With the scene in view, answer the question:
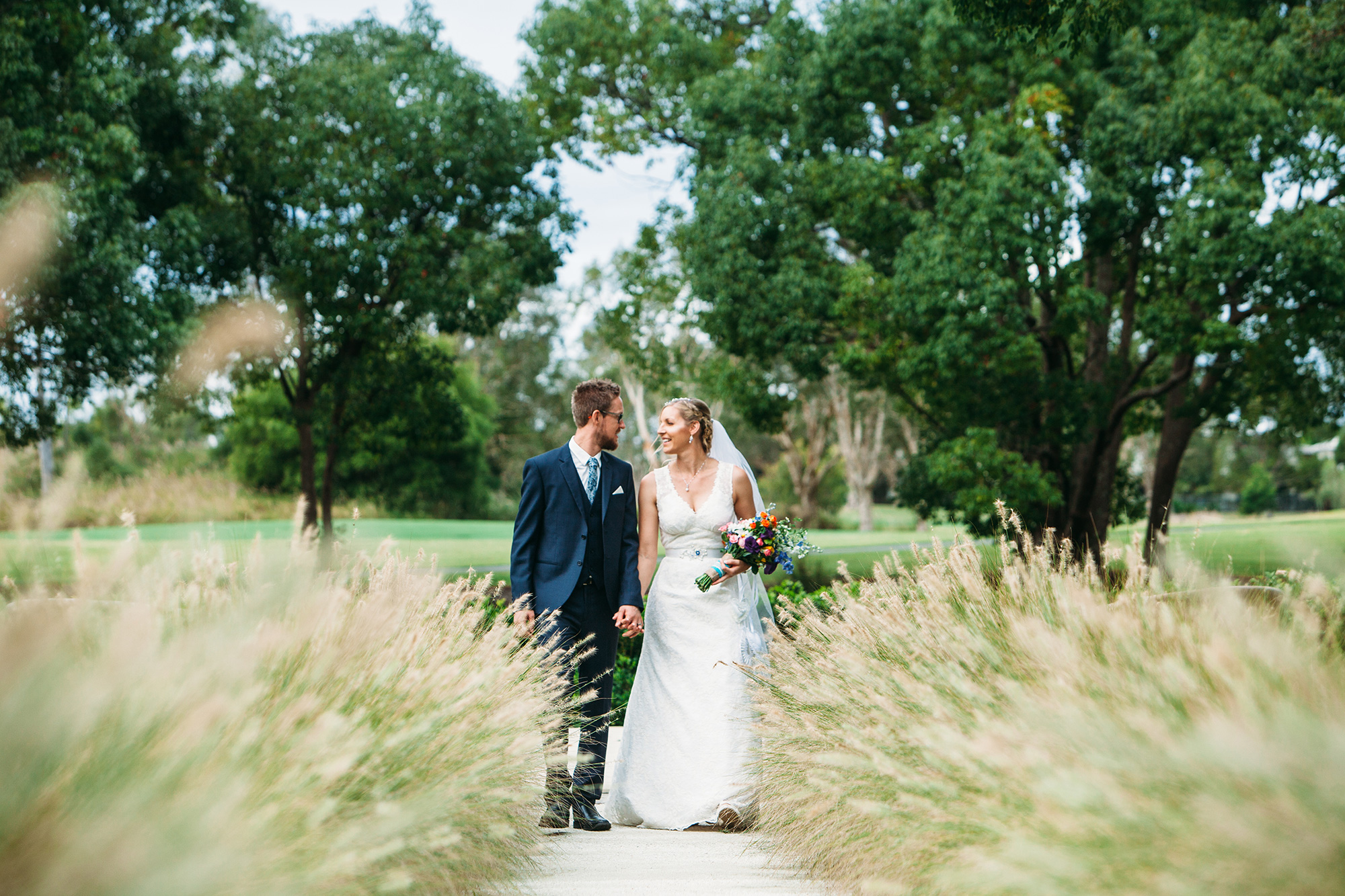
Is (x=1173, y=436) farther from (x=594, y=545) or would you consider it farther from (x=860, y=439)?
(x=860, y=439)

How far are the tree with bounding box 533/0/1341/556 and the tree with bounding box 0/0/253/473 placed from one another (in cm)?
786

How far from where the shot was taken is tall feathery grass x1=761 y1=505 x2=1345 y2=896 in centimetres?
194

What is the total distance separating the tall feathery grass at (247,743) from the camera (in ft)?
6.43

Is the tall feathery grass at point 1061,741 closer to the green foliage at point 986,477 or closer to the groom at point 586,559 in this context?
the groom at point 586,559

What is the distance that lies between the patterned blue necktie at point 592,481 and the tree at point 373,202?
13.1m

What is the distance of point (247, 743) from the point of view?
7.77 feet

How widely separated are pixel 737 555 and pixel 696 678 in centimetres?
67

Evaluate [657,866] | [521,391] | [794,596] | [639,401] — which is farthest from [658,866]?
[521,391]

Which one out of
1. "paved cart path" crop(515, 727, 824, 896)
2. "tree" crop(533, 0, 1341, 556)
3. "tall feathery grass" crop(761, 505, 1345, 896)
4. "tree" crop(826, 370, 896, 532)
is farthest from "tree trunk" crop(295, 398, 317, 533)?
"tree" crop(826, 370, 896, 532)

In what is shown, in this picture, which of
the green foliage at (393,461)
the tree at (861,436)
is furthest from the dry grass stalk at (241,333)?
the tree at (861,436)

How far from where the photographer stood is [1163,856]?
6.64 feet

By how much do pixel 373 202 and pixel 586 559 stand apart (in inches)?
562

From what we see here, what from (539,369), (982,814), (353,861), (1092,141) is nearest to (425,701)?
(353,861)

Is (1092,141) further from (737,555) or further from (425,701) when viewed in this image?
(425,701)
